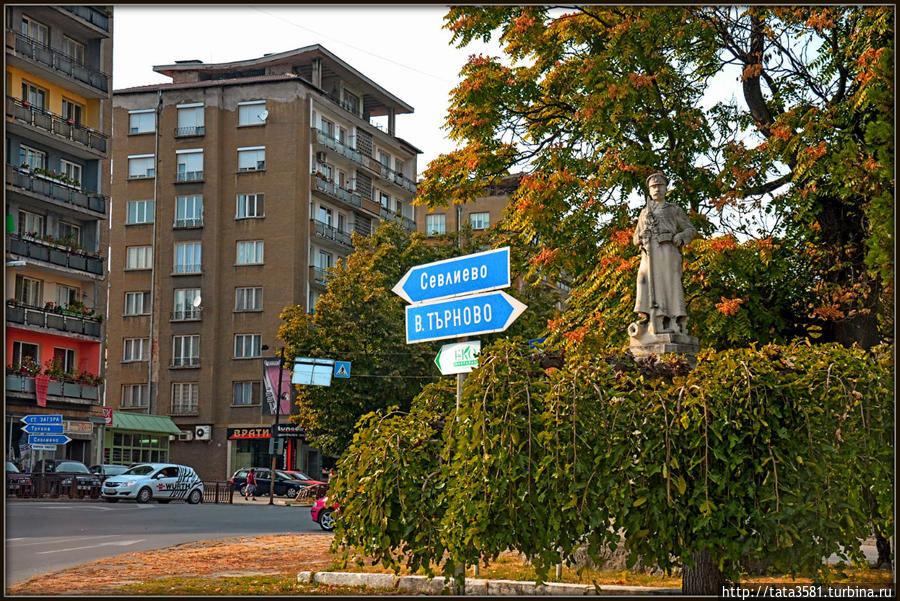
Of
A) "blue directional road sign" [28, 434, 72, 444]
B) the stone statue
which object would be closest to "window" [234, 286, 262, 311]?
"blue directional road sign" [28, 434, 72, 444]

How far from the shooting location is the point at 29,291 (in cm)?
4781

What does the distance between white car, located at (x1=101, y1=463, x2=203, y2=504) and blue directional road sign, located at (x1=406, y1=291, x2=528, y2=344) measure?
31.0 metres

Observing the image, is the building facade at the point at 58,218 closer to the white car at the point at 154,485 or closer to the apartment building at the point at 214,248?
the white car at the point at 154,485

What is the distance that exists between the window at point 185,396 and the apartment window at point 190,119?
49.0ft

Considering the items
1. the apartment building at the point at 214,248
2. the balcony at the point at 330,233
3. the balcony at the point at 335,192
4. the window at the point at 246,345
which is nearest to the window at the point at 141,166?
the apartment building at the point at 214,248

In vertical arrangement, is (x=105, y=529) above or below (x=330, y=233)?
below

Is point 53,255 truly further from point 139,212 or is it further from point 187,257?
point 139,212

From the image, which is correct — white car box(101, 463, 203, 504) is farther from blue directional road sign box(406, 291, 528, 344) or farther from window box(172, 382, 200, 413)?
blue directional road sign box(406, 291, 528, 344)

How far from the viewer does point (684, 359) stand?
1161 centimetres

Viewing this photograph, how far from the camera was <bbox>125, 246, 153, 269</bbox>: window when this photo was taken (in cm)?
6431

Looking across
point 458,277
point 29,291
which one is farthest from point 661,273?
point 29,291

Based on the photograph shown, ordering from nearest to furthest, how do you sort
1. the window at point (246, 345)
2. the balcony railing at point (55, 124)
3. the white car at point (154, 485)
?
the white car at point (154, 485), the balcony railing at point (55, 124), the window at point (246, 345)

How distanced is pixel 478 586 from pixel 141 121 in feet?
193

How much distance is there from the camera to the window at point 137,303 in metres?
64.1
